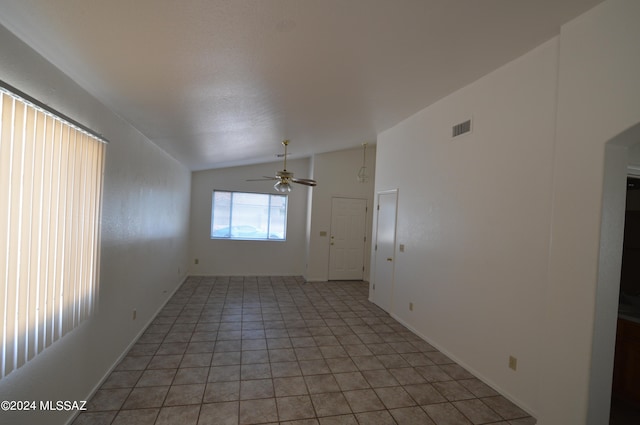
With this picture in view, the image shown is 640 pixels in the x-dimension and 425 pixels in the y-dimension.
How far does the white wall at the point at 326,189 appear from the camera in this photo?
23.6 feet

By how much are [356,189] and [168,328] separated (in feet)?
16.6

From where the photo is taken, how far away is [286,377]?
2893 millimetres

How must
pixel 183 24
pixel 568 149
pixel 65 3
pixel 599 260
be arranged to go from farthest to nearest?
pixel 568 149 → pixel 599 260 → pixel 183 24 → pixel 65 3

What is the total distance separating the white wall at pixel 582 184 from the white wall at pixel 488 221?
0.35 metres

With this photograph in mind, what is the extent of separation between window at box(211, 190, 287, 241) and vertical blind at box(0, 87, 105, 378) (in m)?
5.16

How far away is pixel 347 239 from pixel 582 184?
566 centimetres

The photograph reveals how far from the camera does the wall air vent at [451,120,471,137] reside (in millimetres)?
3276

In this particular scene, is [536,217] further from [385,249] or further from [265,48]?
[385,249]

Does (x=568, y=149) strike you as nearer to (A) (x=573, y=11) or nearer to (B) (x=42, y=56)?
(A) (x=573, y=11)

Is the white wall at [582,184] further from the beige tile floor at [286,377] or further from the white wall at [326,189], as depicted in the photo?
the white wall at [326,189]

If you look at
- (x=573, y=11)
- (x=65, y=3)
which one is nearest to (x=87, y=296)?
(x=65, y=3)

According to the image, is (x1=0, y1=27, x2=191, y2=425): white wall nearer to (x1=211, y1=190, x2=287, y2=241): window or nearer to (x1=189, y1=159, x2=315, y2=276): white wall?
(x1=189, y1=159, x2=315, y2=276): white wall

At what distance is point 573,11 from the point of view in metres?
1.94

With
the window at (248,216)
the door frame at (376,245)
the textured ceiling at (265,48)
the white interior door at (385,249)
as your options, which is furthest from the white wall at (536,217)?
the window at (248,216)
